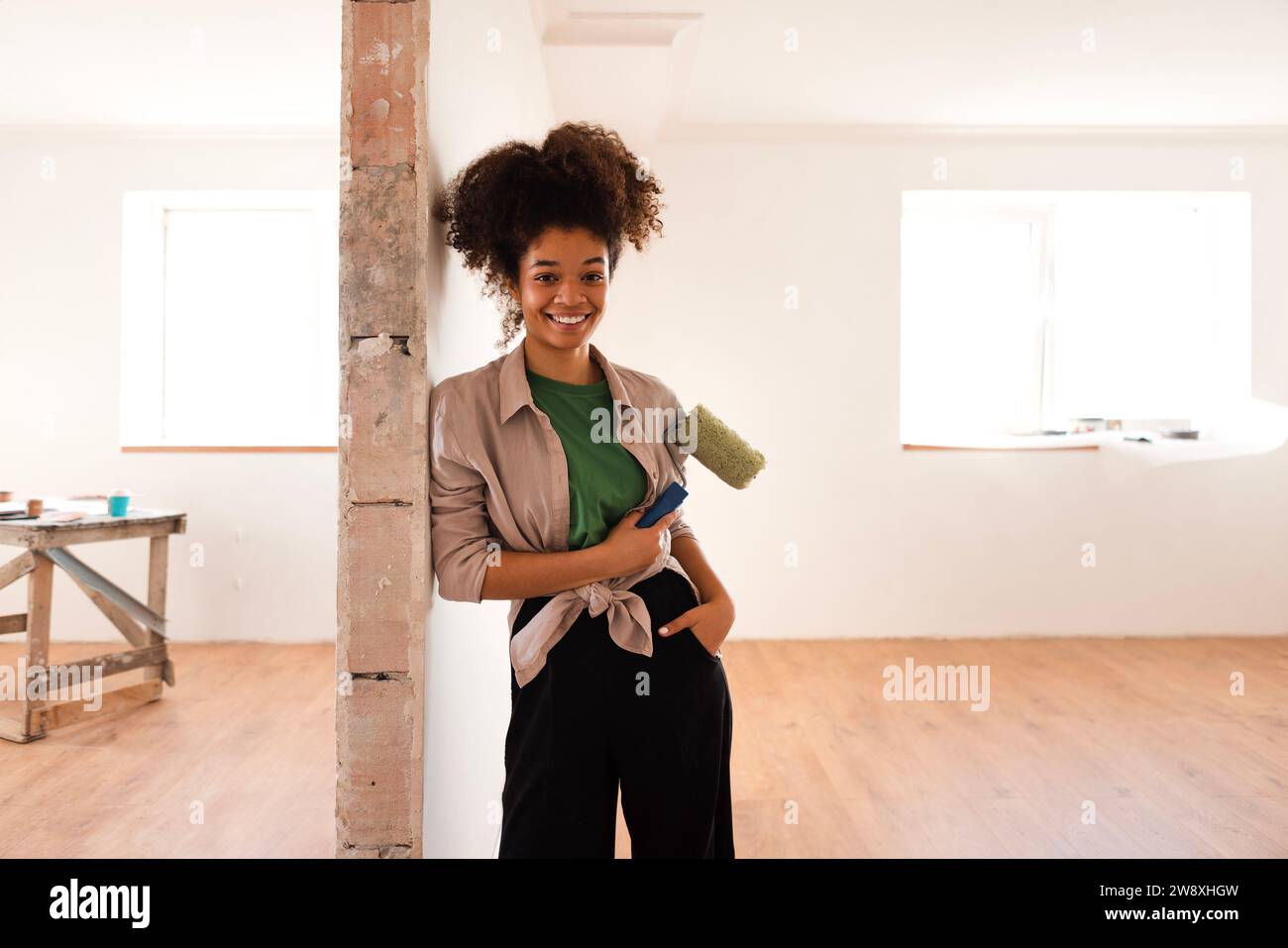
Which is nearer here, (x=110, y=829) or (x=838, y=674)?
(x=110, y=829)

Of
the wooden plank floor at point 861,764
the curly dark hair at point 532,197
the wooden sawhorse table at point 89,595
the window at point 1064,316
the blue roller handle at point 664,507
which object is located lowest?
the wooden plank floor at point 861,764

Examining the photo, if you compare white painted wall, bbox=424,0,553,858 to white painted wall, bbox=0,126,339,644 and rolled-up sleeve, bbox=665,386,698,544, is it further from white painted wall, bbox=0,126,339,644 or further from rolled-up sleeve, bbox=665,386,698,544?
white painted wall, bbox=0,126,339,644

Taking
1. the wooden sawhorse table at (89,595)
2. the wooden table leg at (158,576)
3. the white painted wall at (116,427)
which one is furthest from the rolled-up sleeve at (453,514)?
the white painted wall at (116,427)

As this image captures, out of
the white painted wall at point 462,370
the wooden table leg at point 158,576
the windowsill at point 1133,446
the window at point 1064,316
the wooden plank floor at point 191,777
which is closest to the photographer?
the white painted wall at point 462,370

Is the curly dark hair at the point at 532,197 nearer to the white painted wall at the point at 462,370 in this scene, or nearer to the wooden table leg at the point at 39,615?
the white painted wall at the point at 462,370

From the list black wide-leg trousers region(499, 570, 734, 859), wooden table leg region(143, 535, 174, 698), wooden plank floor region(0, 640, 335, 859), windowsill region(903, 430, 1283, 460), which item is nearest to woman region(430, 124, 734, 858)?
black wide-leg trousers region(499, 570, 734, 859)

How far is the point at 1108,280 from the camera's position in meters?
4.18

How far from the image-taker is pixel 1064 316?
4168mm

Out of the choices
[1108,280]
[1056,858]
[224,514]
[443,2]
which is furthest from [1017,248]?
[224,514]

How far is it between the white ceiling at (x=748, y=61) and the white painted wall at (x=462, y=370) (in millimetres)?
1134

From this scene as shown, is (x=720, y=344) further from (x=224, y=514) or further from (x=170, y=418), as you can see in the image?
(x=170, y=418)

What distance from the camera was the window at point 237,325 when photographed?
402cm

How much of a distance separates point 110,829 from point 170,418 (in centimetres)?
250
